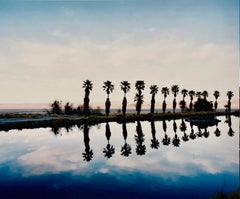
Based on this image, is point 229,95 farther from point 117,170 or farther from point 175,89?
point 117,170

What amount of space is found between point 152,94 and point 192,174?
86762 mm

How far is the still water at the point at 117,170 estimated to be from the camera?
1509 cm

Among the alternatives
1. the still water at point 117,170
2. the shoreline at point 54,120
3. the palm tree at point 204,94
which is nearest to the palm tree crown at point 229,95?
the palm tree at point 204,94

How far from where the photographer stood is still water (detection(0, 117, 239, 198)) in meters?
15.1

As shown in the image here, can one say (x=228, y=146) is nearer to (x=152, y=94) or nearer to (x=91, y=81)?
(x=91, y=81)

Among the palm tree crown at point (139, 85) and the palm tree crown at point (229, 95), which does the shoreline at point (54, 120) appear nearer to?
the palm tree crown at point (139, 85)

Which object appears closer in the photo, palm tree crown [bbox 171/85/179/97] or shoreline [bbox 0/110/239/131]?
shoreline [bbox 0/110/239/131]

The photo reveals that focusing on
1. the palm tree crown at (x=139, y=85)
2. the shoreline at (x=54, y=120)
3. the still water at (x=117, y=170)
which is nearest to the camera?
the still water at (x=117, y=170)

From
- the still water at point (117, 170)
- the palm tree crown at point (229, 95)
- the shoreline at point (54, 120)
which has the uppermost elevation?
the palm tree crown at point (229, 95)

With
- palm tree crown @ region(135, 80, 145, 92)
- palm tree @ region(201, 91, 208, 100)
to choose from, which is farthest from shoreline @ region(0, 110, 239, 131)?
palm tree @ region(201, 91, 208, 100)

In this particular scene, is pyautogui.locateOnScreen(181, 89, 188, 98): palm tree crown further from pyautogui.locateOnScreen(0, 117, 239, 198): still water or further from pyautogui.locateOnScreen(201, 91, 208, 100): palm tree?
pyautogui.locateOnScreen(0, 117, 239, 198): still water

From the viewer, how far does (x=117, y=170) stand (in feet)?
Result: 64.6

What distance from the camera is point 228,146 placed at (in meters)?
30.9

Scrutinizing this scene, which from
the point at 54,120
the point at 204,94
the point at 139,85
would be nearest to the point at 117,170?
the point at 54,120
